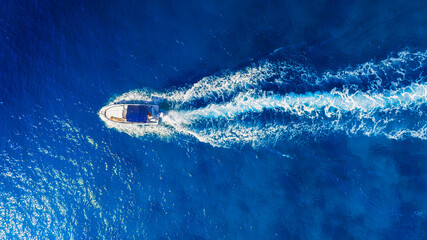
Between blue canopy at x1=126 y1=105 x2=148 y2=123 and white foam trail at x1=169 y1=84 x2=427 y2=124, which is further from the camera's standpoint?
blue canopy at x1=126 y1=105 x2=148 y2=123

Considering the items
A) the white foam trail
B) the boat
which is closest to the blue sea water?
the white foam trail

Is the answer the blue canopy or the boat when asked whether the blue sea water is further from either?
the blue canopy

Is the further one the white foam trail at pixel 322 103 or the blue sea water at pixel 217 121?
the white foam trail at pixel 322 103

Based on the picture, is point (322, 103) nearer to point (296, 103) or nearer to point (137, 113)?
point (296, 103)

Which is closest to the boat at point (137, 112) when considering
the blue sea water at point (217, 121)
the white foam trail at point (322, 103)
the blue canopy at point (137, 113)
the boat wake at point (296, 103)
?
the blue canopy at point (137, 113)

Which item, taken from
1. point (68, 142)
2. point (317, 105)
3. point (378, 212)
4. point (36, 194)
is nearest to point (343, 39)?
point (317, 105)

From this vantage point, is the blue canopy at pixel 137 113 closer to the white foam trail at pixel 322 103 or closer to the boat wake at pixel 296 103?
the boat wake at pixel 296 103

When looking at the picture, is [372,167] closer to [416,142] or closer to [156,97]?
[416,142]

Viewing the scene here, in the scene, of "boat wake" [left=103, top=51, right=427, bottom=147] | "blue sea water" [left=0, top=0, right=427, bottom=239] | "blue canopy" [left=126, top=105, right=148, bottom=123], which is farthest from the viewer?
"blue canopy" [left=126, top=105, right=148, bottom=123]
